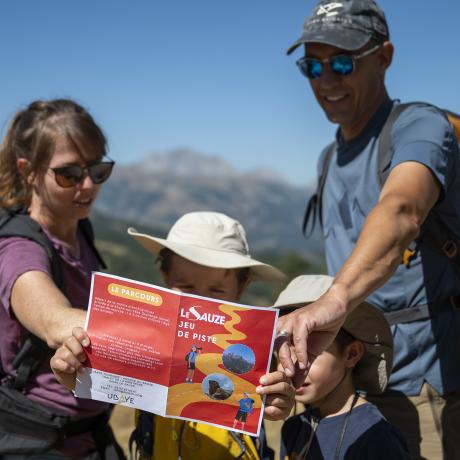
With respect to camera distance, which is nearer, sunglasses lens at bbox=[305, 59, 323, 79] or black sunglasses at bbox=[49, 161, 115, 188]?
black sunglasses at bbox=[49, 161, 115, 188]

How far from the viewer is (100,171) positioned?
3457 mm

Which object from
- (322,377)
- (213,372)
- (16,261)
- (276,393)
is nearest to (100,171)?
(16,261)

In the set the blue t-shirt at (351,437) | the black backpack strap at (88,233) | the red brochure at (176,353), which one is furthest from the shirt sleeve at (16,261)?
the blue t-shirt at (351,437)

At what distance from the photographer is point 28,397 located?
2988mm

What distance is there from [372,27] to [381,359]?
1746mm

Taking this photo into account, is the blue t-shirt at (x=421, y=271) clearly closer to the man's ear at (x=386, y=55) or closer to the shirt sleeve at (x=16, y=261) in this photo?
the man's ear at (x=386, y=55)

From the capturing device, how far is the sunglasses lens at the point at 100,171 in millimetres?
3393

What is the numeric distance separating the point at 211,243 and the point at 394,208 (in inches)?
47.3

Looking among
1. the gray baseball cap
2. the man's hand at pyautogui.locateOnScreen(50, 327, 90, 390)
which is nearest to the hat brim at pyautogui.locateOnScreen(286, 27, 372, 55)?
the gray baseball cap

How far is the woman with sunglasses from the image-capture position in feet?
9.08

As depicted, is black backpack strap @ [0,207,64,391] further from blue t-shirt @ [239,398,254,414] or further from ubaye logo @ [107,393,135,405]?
blue t-shirt @ [239,398,254,414]

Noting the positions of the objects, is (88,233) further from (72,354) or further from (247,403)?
(247,403)

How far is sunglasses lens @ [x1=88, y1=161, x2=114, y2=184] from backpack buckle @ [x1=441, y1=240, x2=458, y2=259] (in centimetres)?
183

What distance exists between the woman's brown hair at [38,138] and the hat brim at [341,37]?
1276 mm
